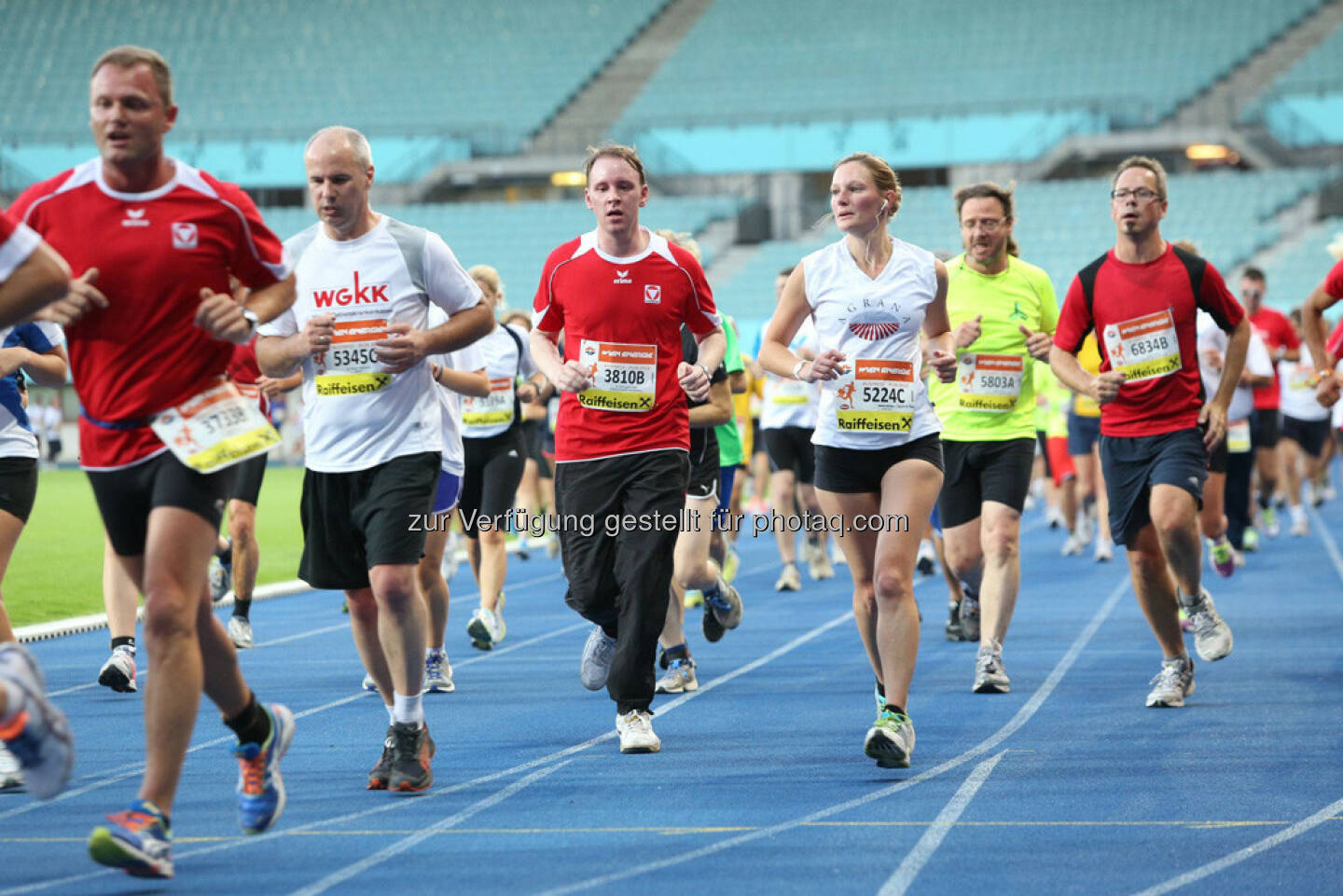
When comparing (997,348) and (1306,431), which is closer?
(997,348)

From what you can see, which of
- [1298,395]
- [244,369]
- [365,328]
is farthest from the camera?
[1298,395]

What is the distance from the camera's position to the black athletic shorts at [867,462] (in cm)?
597

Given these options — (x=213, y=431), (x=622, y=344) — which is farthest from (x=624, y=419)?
(x=213, y=431)

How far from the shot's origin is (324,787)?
5398 millimetres

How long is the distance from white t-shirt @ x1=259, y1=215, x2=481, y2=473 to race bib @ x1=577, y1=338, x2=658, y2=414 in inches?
29.1

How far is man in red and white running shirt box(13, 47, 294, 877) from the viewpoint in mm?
4184

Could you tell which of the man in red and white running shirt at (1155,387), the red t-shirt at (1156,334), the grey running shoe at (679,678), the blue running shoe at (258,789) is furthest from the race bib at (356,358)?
the red t-shirt at (1156,334)

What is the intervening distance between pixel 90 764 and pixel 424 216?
97.5 feet

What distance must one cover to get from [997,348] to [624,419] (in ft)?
7.96

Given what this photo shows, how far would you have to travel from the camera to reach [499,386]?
9.21m

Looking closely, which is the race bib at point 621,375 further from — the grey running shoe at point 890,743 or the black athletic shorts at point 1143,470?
the black athletic shorts at point 1143,470

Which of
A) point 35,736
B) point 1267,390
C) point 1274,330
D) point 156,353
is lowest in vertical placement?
point 35,736

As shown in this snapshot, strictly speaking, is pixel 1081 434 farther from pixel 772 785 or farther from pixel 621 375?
pixel 772 785

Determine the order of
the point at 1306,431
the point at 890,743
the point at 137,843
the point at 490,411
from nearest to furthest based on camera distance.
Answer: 1. the point at 137,843
2. the point at 890,743
3. the point at 490,411
4. the point at 1306,431
